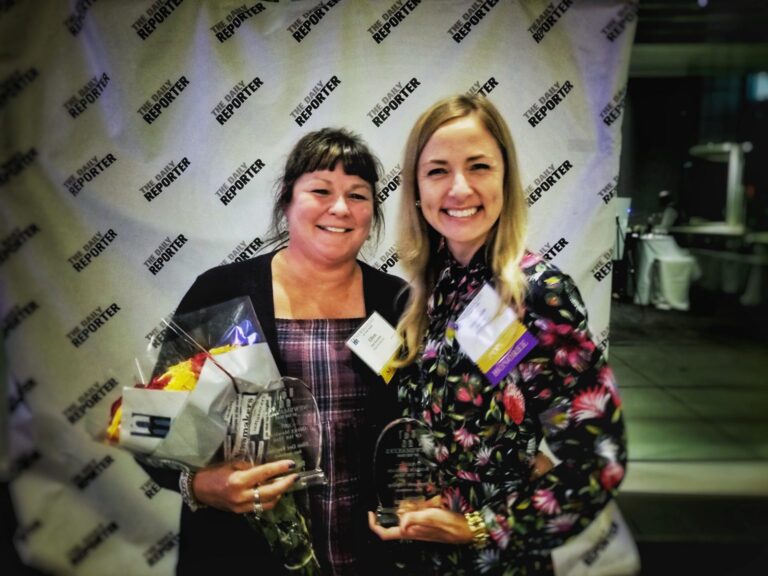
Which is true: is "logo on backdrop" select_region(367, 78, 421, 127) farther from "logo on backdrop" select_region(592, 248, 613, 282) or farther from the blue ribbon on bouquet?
"logo on backdrop" select_region(592, 248, 613, 282)

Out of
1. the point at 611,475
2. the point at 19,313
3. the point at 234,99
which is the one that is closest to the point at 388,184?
the point at 234,99

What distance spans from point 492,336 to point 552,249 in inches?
23.0

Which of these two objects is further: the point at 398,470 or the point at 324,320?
the point at 324,320

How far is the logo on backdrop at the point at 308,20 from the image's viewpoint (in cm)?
170

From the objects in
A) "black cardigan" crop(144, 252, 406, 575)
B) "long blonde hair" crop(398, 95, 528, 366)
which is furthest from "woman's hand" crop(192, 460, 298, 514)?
"long blonde hair" crop(398, 95, 528, 366)

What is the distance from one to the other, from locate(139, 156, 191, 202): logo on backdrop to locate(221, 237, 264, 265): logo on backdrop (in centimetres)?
34

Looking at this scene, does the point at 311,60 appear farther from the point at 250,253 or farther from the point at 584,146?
the point at 584,146

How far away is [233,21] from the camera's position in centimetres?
171

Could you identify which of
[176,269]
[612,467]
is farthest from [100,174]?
[612,467]

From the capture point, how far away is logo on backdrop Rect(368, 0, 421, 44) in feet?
5.58

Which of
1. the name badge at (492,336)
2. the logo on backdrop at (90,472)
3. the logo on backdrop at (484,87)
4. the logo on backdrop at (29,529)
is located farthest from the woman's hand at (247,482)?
the logo on backdrop at (484,87)

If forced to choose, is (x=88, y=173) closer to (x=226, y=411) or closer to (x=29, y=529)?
(x=226, y=411)

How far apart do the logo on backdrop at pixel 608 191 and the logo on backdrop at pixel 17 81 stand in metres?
2.13

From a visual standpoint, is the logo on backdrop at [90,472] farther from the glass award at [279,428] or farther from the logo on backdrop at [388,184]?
the logo on backdrop at [388,184]
